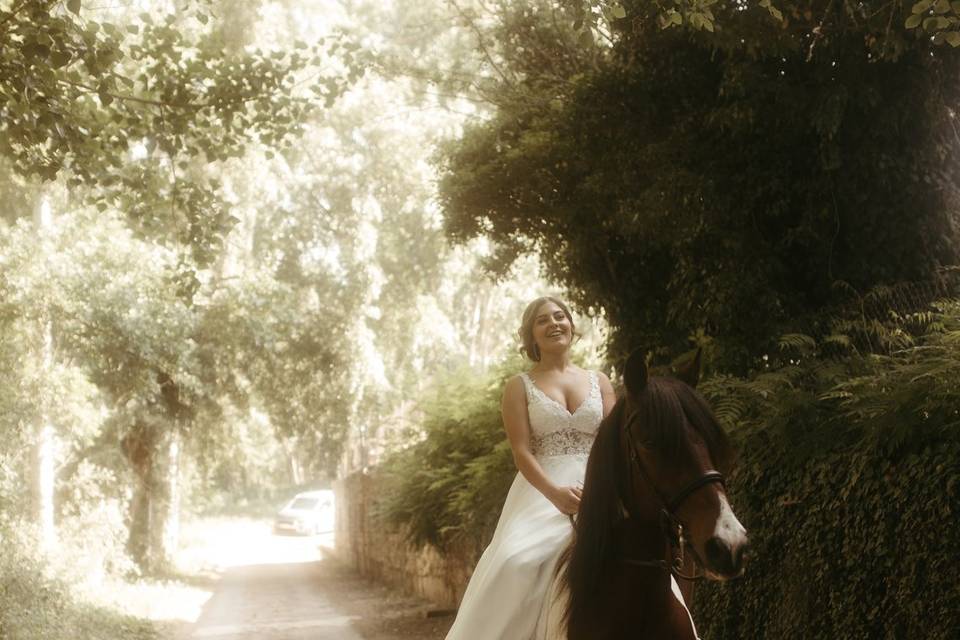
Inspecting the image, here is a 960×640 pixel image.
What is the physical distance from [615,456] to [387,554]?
57.5 ft

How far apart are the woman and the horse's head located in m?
0.67

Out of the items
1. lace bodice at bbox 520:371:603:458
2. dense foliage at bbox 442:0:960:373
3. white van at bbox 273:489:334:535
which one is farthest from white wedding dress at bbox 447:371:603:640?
white van at bbox 273:489:334:535

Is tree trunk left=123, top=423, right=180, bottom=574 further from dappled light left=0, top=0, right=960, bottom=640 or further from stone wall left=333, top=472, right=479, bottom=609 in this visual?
stone wall left=333, top=472, right=479, bottom=609

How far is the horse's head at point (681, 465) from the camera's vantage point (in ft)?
11.1

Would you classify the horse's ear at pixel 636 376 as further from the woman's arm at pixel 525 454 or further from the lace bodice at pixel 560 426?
the lace bodice at pixel 560 426

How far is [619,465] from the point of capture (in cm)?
402

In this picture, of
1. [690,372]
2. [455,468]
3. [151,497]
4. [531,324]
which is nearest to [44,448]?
[151,497]

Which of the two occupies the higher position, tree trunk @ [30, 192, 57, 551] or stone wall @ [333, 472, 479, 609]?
tree trunk @ [30, 192, 57, 551]

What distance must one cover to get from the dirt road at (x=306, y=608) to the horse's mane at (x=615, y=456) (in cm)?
960

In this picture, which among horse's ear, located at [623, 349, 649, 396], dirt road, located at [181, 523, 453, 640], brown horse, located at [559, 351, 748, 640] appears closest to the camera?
brown horse, located at [559, 351, 748, 640]

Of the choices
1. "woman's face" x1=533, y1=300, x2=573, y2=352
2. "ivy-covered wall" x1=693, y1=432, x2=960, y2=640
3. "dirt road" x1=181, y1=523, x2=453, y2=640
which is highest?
"woman's face" x1=533, y1=300, x2=573, y2=352

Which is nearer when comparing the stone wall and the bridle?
the bridle

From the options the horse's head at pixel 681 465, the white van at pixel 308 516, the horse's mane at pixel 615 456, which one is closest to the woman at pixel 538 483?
the horse's mane at pixel 615 456

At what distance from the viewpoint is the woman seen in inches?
175
